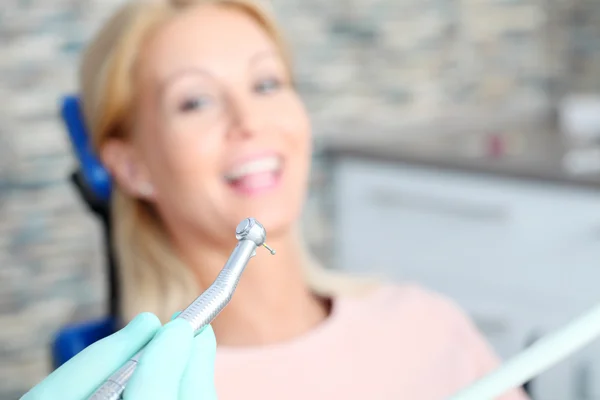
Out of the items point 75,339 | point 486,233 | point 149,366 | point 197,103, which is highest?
point 197,103

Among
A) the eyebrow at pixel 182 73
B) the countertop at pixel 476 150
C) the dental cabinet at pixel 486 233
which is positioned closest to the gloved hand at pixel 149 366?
the eyebrow at pixel 182 73

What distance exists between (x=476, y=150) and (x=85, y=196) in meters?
0.94

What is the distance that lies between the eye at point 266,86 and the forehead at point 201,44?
3cm

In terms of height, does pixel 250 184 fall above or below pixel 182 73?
below

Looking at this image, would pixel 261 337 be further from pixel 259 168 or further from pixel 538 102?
pixel 538 102

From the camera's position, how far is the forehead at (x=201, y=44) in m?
0.93

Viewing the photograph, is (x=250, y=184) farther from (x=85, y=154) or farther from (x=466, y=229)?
(x=466, y=229)

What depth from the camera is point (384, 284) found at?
1094 millimetres

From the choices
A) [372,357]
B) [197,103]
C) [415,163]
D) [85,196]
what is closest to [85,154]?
[85,196]

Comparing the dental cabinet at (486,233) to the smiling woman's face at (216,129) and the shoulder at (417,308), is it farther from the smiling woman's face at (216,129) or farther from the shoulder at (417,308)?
the smiling woman's face at (216,129)

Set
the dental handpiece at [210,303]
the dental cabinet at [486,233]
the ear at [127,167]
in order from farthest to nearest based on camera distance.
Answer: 1. the dental cabinet at [486,233]
2. the ear at [127,167]
3. the dental handpiece at [210,303]

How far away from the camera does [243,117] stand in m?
0.91

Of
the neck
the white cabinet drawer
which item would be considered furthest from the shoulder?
the white cabinet drawer

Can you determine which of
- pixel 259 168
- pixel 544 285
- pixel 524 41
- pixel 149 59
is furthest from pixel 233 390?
pixel 524 41
